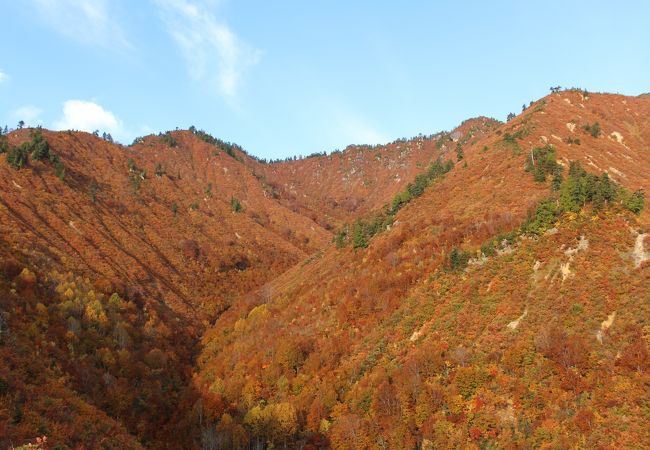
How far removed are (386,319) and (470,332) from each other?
12.9m

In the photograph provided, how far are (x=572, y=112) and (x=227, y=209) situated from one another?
11066 centimetres

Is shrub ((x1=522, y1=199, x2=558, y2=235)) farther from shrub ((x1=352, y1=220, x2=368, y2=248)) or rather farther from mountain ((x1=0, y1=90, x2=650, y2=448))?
shrub ((x1=352, y1=220, x2=368, y2=248))

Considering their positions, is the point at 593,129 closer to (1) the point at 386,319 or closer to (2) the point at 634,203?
(2) the point at 634,203

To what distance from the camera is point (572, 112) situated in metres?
95.5

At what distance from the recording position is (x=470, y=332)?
138 ft

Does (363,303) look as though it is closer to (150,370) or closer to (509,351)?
(509,351)

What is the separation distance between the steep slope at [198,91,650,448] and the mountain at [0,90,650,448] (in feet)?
0.63

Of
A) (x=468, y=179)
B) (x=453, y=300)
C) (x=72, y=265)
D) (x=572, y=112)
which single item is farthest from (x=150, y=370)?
(x=572, y=112)

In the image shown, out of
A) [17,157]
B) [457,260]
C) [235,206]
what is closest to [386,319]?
[457,260]

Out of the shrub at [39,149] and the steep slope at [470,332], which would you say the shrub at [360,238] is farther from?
the shrub at [39,149]

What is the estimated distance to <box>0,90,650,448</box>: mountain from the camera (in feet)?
107

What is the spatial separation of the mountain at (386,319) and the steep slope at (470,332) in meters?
0.19

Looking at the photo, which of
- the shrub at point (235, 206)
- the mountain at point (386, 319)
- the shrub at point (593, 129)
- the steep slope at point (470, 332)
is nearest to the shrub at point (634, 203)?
the mountain at point (386, 319)

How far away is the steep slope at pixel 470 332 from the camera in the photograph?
105ft
